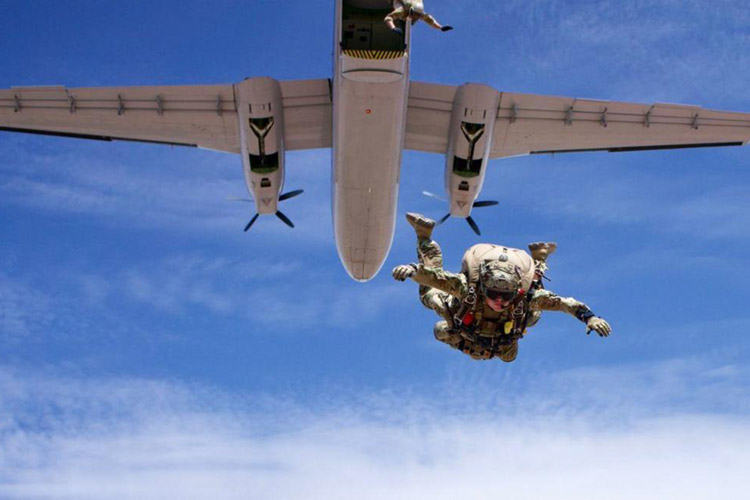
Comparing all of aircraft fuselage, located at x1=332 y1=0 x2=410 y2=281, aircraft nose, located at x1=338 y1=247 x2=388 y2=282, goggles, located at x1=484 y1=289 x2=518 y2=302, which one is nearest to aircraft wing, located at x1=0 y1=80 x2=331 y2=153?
aircraft fuselage, located at x1=332 y1=0 x2=410 y2=281

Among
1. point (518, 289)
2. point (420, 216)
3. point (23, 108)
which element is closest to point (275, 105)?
point (23, 108)

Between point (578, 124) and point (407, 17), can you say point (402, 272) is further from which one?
point (578, 124)

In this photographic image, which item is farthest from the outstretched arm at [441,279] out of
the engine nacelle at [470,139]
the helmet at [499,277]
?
the engine nacelle at [470,139]

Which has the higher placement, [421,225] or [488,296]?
[421,225]

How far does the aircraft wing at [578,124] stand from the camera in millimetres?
27984

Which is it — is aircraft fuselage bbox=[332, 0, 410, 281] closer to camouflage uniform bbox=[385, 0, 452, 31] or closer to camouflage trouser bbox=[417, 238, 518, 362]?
camouflage uniform bbox=[385, 0, 452, 31]

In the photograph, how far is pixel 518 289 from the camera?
49.6ft

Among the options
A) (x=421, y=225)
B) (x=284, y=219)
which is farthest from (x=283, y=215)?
(x=421, y=225)

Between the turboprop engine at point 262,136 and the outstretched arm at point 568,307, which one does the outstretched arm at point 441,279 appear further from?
the turboprop engine at point 262,136

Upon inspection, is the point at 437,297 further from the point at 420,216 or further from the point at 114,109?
the point at 114,109

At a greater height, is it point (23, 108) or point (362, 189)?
point (23, 108)

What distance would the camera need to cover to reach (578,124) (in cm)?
2859

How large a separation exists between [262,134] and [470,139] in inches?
242

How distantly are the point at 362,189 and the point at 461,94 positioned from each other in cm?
442
